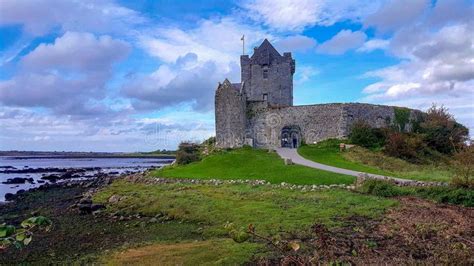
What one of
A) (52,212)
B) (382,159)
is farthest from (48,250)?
(382,159)

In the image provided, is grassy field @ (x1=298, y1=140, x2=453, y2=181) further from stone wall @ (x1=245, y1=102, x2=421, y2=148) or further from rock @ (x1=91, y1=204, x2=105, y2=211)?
rock @ (x1=91, y1=204, x2=105, y2=211)

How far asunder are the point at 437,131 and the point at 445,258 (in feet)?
125

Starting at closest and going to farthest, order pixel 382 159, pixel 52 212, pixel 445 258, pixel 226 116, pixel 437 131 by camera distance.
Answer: pixel 445 258 → pixel 52 212 → pixel 382 159 → pixel 437 131 → pixel 226 116

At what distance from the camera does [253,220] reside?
16359 mm

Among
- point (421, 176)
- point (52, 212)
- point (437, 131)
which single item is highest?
point (437, 131)

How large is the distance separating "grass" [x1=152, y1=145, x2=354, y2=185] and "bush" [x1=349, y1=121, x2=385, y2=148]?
7.54 metres

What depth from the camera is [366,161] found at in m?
32.4

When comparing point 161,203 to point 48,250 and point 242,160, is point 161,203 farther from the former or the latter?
point 242,160

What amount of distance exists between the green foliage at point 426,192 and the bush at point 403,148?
1461cm

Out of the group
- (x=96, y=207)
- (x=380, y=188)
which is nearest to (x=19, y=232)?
(x=380, y=188)

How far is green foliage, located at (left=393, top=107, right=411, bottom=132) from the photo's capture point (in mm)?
43438

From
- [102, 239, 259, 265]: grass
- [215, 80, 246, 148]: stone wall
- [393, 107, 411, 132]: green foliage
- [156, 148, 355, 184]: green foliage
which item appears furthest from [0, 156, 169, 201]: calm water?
[393, 107, 411, 132]: green foliage

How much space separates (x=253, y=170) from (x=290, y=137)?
47.2 feet

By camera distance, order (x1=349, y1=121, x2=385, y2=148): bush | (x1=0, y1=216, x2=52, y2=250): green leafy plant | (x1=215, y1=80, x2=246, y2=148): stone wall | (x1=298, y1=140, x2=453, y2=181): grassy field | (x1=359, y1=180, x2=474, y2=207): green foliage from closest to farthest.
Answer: (x1=0, y1=216, x2=52, y2=250): green leafy plant → (x1=359, y1=180, x2=474, y2=207): green foliage → (x1=298, y1=140, x2=453, y2=181): grassy field → (x1=349, y1=121, x2=385, y2=148): bush → (x1=215, y1=80, x2=246, y2=148): stone wall
